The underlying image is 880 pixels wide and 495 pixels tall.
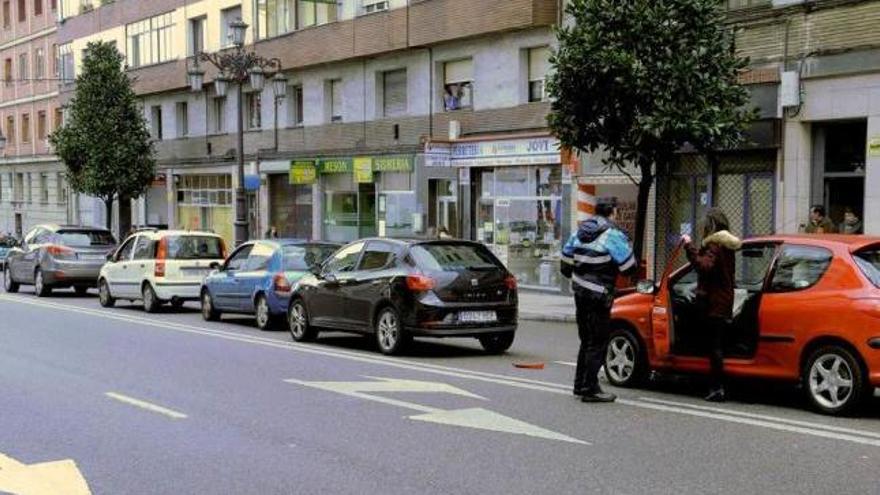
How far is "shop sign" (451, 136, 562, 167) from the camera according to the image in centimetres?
2277

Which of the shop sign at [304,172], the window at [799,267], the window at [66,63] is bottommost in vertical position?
the window at [799,267]

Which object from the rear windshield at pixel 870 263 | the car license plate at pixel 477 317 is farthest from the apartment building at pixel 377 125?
the rear windshield at pixel 870 263

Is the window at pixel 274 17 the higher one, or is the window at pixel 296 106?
the window at pixel 274 17

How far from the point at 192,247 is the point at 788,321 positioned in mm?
14413

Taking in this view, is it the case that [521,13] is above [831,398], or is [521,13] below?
above

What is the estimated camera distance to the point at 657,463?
675 cm

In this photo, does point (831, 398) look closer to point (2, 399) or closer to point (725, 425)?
point (725, 425)

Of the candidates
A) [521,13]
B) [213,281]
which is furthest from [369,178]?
[213,281]

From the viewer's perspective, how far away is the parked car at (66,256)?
2422 cm

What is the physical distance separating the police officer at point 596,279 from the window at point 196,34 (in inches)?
1196

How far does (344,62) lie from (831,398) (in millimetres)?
22899

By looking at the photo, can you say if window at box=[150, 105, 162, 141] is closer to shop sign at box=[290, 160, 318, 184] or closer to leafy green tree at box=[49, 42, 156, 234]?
leafy green tree at box=[49, 42, 156, 234]

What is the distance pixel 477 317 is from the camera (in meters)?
12.6

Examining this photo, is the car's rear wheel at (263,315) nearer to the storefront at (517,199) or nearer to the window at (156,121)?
the storefront at (517,199)
